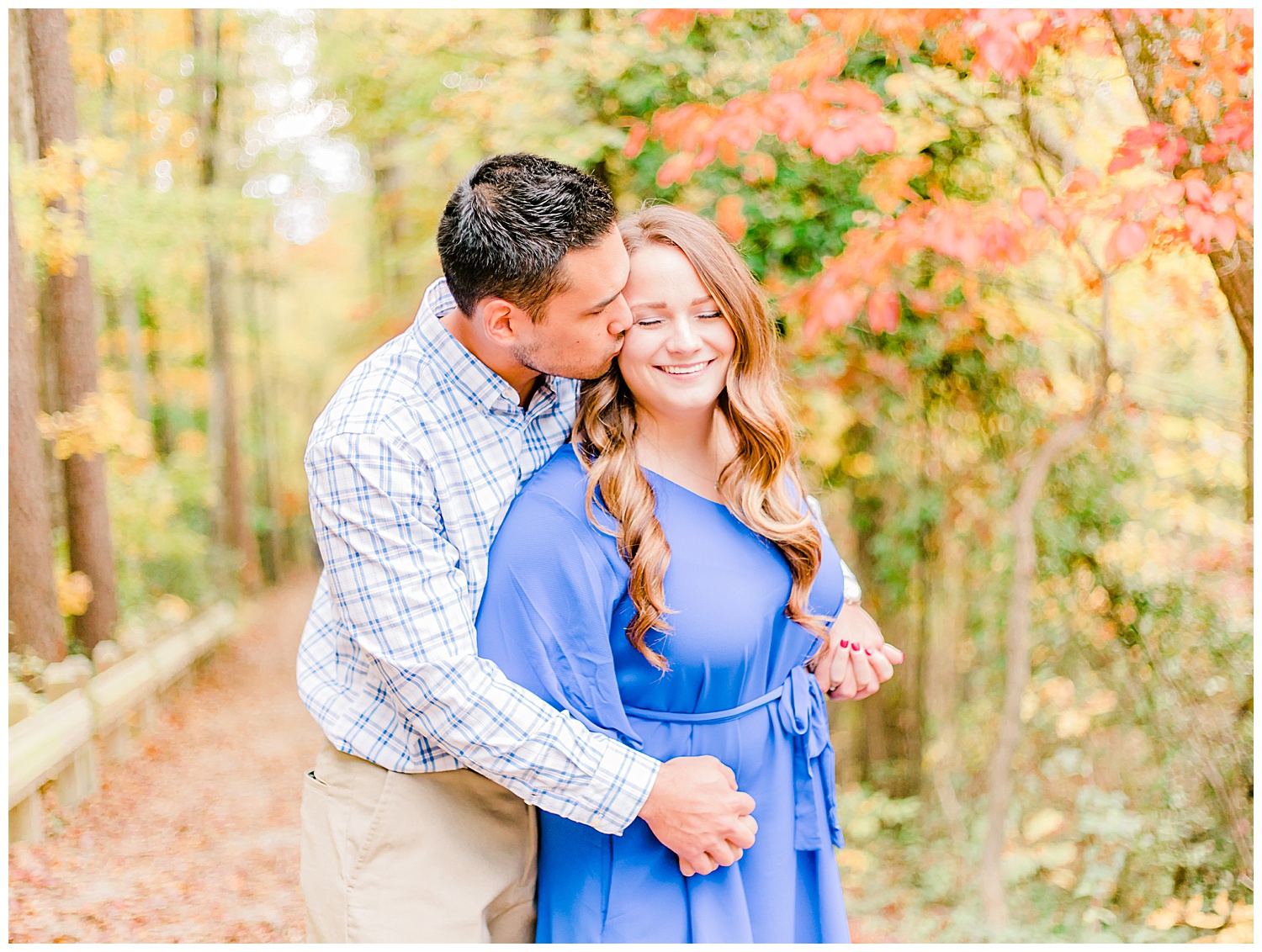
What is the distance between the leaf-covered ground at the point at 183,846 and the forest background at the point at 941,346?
0.75m

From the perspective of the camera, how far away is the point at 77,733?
4.09 metres

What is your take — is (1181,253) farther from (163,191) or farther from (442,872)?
(163,191)

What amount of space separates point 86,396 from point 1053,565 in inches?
196

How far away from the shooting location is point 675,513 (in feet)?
6.63

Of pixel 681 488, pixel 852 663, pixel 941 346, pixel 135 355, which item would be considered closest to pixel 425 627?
pixel 681 488

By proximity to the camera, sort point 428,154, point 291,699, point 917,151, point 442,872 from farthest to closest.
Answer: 1. point 291,699
2. point 428,154
3. point 917,151
4. point 442,872

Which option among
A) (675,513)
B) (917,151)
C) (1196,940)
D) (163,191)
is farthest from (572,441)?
(163,191)

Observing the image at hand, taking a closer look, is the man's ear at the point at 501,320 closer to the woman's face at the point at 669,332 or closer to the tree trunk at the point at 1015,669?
the woman's face at the point at 669,332

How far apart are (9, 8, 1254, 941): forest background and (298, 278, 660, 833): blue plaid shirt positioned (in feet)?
7.01

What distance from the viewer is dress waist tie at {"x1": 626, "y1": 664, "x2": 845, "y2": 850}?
6.92 ft

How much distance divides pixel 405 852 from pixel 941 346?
384 centimetres

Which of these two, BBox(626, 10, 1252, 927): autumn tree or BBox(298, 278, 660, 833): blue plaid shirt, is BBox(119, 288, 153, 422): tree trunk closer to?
BBox(626, 10, 1252, 927): autumn tree

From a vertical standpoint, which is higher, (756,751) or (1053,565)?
(756,751)

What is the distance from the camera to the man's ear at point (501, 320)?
6.39 feet
